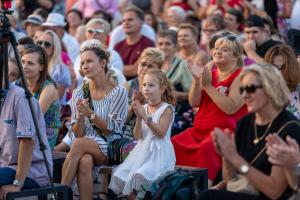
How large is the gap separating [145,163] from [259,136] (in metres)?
1.95

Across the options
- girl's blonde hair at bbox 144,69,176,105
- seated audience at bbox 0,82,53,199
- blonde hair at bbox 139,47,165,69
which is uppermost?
blonde hair at bbox 139,47,165,69

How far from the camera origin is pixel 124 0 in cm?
1572

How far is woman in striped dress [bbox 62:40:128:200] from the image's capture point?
310 inches

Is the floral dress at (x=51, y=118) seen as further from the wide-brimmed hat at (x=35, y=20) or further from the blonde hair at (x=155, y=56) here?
the wide-brimmed hat at (x=35, y=20)

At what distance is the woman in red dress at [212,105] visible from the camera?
841cm

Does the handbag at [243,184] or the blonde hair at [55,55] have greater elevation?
the blonde hair at [55,55]

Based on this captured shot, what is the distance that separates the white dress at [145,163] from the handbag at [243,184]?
1.61 metres

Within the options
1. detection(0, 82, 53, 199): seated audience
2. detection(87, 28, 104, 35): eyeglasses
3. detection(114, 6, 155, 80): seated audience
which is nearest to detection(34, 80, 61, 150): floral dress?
detection(0, 82, 53, 199): seated audience

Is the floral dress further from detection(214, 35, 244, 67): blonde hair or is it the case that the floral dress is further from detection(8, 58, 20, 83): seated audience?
detection(214, 35, 244, 67): blonde hair

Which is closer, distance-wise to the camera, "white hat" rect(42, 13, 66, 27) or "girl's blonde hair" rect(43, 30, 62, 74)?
"girl's blonde hair" rect(43, 30, 62, 74)

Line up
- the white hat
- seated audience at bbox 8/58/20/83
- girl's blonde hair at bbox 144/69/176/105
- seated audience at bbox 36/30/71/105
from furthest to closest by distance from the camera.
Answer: the white hat → seated audience at bbox 36/30/71/105 → seated audience at bbox 8/58/20/83 → girl's blonde hair at bbox 144/69/176/105

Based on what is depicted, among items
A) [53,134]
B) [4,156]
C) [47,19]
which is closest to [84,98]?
[53,134]

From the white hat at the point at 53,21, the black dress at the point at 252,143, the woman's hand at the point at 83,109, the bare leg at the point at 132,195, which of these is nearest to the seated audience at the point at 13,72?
the woman's hand at the point at 83,109

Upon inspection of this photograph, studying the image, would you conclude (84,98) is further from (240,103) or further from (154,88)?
(240,103)
